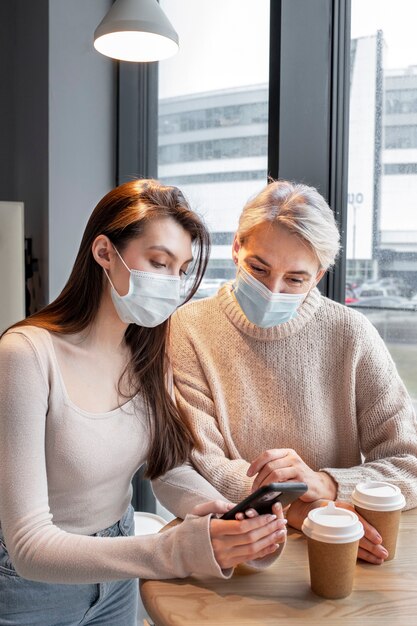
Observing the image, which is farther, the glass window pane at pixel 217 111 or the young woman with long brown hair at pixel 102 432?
the glass window pane at pixel 217 111

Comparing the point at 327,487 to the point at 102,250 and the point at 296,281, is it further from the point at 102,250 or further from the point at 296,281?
the point at 102,250

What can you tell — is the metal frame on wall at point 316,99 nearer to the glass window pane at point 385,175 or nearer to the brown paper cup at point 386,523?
the glass window pane at point 385,175

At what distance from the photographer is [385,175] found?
79.8 inches

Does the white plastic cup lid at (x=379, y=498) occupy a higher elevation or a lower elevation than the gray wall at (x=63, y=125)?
lower

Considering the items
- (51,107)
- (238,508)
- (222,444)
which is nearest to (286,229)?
(222,444)

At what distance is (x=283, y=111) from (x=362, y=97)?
9.8 inches

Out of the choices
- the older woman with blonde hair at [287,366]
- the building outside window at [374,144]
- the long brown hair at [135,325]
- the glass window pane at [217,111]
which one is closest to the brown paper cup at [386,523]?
the older woman with blonde hair at [287,366]

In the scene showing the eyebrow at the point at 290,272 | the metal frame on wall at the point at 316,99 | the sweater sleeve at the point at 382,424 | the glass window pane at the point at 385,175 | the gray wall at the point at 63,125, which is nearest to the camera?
the sweater sleeve at the point at 382,424

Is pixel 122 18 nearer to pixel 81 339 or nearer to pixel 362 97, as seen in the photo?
pixel 362 97

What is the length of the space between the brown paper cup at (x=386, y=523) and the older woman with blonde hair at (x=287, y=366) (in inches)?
9.7

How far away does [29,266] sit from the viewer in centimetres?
319

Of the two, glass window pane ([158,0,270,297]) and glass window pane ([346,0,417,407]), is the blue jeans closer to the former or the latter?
glass window pane ([346,0,417,407])

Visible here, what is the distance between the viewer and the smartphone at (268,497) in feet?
3.24

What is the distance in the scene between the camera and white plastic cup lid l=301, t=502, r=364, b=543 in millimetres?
1022
